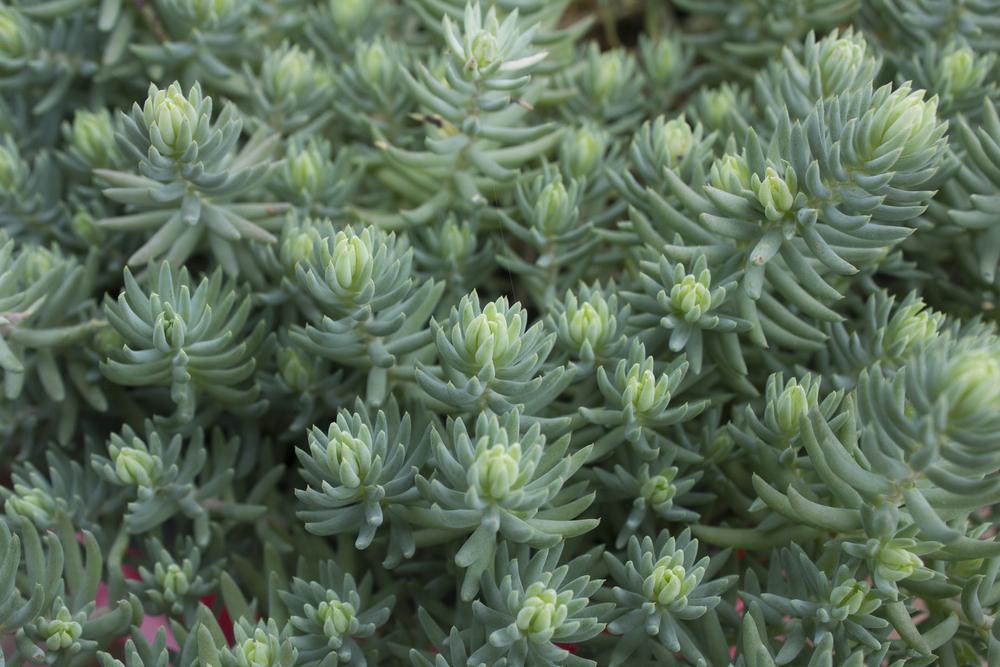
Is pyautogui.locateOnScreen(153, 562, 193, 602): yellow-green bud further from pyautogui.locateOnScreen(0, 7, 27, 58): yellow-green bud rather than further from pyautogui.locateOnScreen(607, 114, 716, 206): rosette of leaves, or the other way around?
pyautogui.locateOnScreen(0, 7, 27, 58): yellow-green bud

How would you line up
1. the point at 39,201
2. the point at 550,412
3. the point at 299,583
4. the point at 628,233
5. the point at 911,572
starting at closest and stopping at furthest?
the point at 911,572, the point at 299,583, the point at 550,412, the point at 628,233, the point at 39,201

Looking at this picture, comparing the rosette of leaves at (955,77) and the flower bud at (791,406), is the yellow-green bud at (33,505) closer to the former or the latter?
the flower bud at (791,406)

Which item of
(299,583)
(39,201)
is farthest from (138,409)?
(299,583)

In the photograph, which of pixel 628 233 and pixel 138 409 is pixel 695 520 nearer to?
pixel 628 233

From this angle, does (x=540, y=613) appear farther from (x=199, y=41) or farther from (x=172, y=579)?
(x=199, y=41)

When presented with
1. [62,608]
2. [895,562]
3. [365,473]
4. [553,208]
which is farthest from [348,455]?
[895,562]
